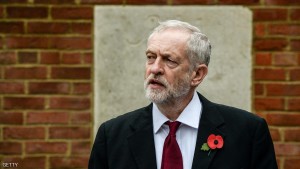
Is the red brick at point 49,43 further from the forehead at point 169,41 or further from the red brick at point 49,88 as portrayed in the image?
the forehead at point 169,41

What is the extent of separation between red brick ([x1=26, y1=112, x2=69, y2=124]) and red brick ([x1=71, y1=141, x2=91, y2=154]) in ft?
0.61

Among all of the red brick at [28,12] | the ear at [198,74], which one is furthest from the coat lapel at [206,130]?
the red brick at [28,12]

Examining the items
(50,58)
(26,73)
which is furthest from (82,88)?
(26,73)

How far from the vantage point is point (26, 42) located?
467cm

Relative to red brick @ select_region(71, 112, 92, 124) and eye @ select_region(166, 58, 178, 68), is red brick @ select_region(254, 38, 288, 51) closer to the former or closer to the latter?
red brick @ select_region(71, 112, 92, 124)

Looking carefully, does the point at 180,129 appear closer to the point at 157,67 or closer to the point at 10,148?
the point at 157,67

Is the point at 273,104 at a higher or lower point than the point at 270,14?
lower

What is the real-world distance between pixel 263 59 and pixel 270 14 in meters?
0.34

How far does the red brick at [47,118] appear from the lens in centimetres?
468

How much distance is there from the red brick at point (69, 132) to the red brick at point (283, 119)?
134cm

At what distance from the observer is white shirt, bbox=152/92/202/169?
324 cm

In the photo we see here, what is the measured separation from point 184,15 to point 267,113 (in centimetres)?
95

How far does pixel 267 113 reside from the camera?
468 cm

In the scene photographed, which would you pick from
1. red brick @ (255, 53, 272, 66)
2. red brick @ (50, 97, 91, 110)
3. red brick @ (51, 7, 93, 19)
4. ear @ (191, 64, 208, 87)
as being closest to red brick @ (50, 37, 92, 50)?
red brick @ (51, 7, 93, 19)
